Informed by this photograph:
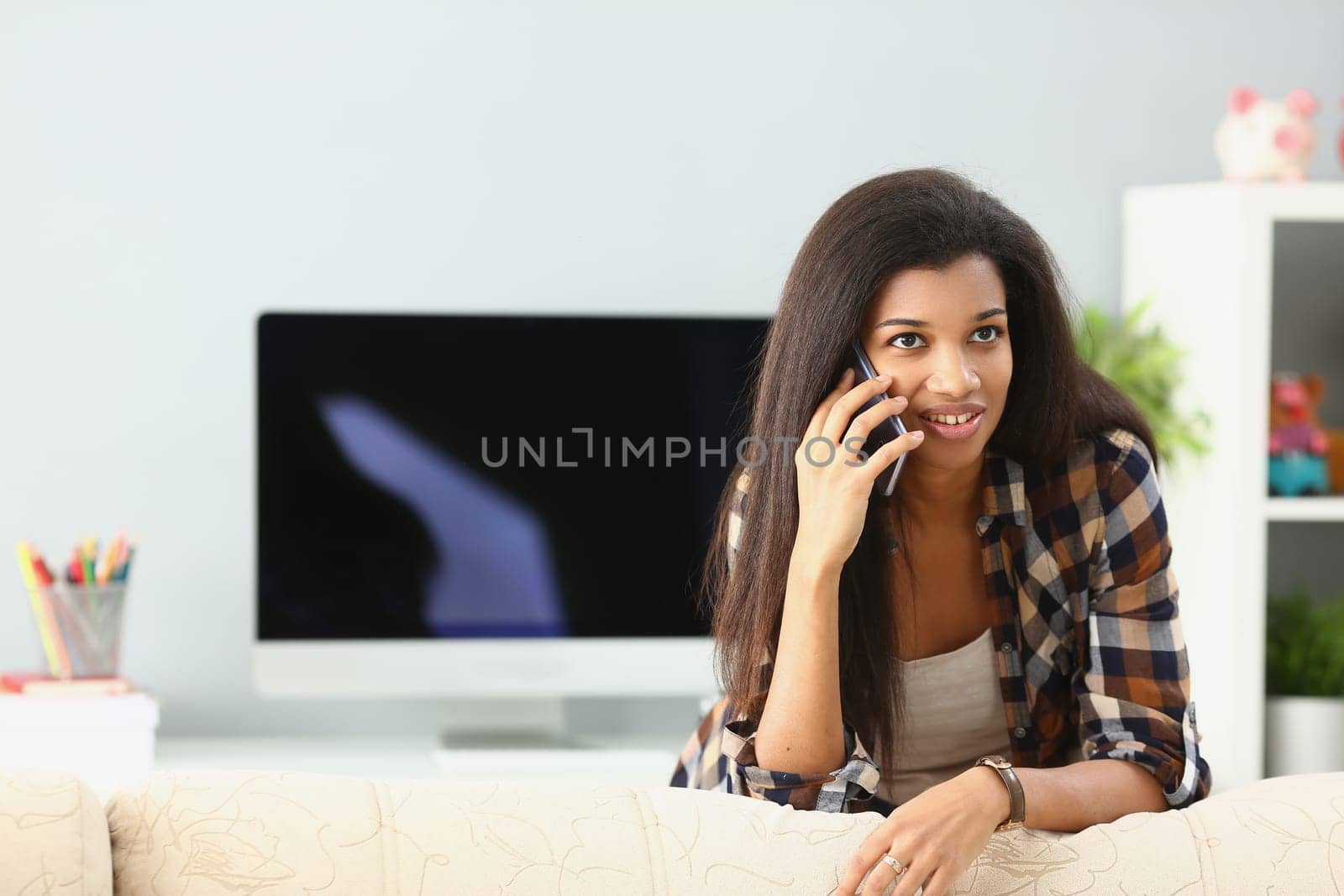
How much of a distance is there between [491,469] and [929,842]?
4.44 feet

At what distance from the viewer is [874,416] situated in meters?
1.29

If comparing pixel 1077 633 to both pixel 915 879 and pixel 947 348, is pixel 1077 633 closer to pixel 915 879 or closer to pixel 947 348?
pixel 947 348

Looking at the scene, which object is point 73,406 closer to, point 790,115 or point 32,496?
point 32,496

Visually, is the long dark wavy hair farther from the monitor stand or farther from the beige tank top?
the monitor stand

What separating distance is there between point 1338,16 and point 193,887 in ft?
8.27

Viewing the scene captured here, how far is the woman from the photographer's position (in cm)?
131

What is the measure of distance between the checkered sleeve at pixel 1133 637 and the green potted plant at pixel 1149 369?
3.24ft

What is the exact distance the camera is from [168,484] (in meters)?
2.41

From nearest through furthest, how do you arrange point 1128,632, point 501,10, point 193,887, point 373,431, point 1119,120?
point 193,887 < point 1128,632 < point 373,431 < point 501,10 < point 1119,120

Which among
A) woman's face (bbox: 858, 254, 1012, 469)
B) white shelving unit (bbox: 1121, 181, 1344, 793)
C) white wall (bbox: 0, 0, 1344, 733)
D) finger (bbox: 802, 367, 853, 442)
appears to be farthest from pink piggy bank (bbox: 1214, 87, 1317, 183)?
finger (bbox: 802, 367, 853, 442)

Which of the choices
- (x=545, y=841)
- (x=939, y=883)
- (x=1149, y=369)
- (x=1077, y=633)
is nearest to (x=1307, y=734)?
(x=1149, y=369)

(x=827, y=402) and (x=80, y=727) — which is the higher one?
(x=827, y=402)

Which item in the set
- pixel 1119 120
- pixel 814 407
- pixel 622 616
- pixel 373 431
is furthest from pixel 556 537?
pixel 1119 120

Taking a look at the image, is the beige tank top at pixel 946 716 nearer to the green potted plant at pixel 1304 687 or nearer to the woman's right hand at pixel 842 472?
the woman's right hand at pixel 842 472
